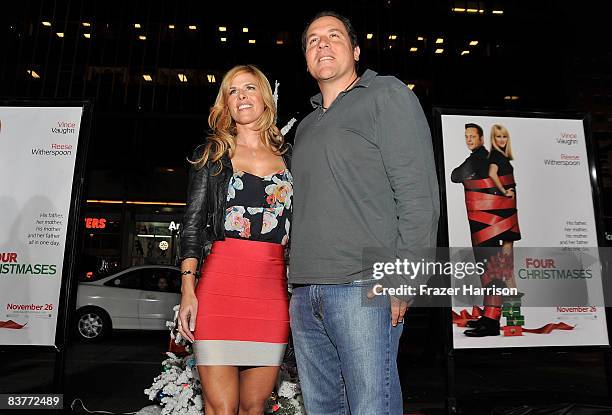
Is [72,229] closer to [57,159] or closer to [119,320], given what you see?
[57,159]

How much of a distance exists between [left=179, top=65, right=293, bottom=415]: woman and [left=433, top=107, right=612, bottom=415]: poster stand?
247 centimetres

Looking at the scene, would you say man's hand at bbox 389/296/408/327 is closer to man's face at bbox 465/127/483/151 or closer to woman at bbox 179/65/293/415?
woman at bbox 179/65/293/415

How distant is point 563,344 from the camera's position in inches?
180

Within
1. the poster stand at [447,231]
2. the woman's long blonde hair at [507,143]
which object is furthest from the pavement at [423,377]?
the woman's long blonde hair at [507,143]

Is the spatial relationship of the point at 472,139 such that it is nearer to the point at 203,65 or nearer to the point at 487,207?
the point at 487,207

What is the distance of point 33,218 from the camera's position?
181 inches

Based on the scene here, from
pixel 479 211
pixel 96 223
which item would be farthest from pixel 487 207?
pixel 96 223

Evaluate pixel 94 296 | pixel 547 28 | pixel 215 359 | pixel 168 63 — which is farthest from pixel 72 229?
pixel 547 28

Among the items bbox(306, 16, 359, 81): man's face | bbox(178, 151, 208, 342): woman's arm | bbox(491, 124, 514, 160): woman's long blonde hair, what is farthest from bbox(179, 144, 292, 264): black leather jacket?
bbox(491, 124, 514, 160): woman's long blonde hair

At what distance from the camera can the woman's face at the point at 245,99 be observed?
2.78 meters

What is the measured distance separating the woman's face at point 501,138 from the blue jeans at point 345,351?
3416 millimetres

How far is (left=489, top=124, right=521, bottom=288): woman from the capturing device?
4590 millimetres

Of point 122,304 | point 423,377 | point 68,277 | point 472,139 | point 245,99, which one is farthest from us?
point 122,304

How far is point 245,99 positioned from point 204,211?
73 cm
